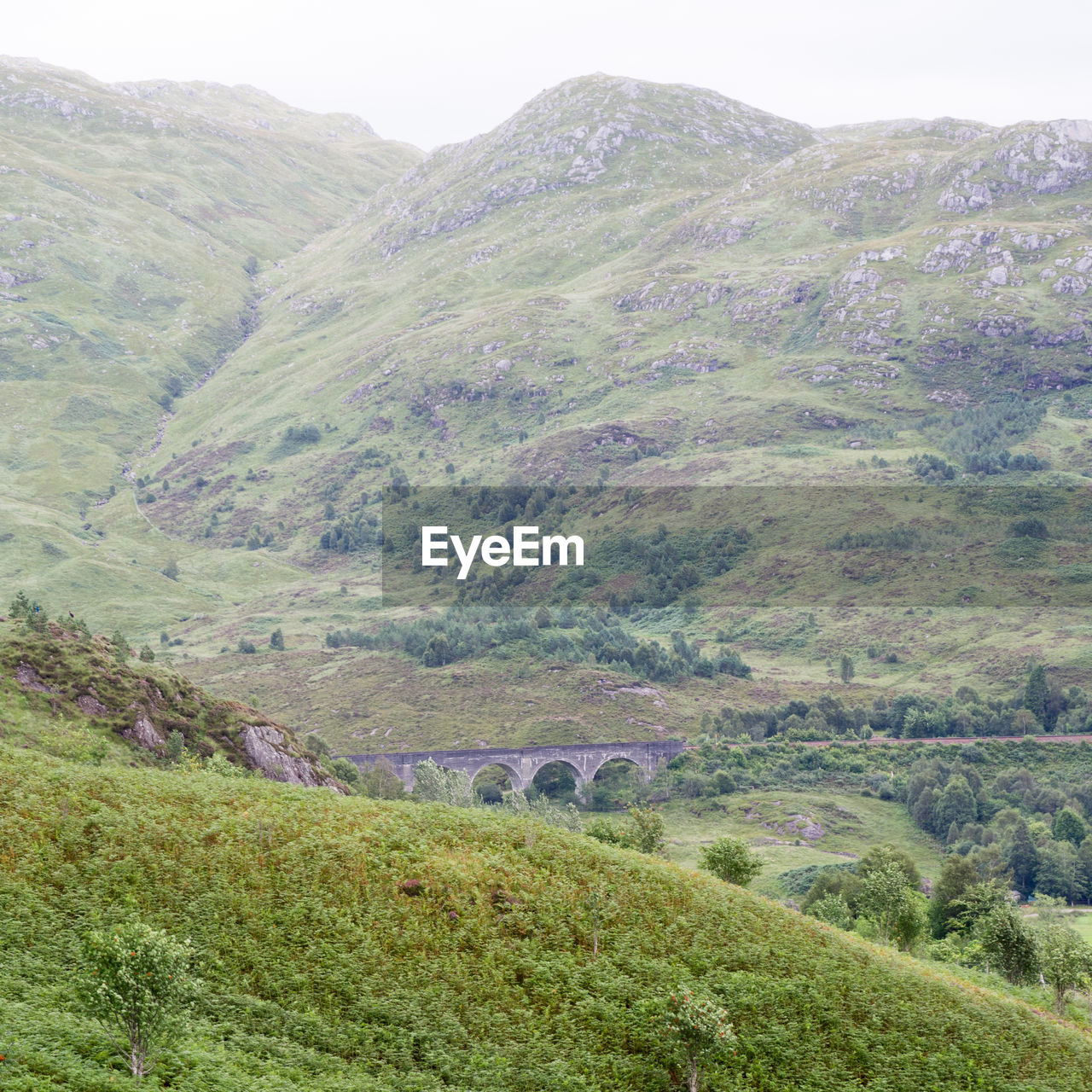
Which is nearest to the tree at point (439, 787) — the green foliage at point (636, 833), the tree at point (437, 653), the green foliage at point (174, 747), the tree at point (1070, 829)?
the green foliage at point (174, 747)

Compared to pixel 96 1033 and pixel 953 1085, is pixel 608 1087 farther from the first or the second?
pixel 96 1033

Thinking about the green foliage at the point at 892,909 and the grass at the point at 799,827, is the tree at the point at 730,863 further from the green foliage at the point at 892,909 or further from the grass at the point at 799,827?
the grass at the point at 799,827

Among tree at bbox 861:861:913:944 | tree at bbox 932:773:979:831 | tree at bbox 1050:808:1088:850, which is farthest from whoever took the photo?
tree at bbox 932:773:979:831

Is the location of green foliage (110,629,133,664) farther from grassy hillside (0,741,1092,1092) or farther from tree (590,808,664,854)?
tree (590,808,664,854)

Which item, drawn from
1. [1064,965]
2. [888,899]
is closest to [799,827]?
[888,899]

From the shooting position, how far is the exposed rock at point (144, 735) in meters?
60.0

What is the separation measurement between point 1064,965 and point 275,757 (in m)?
49.9

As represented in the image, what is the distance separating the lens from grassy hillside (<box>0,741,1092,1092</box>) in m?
28.7

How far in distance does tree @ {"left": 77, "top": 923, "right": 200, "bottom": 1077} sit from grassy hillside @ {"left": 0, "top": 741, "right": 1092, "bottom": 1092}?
143 cm

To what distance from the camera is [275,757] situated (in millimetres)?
69062

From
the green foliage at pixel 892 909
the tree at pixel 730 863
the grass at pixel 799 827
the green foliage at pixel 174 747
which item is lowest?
the grass at pixel 799 827

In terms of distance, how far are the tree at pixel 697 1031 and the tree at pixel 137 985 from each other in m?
14.0

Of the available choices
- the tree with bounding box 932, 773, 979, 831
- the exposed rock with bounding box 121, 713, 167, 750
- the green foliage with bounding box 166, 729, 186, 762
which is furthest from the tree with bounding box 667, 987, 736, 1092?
the tree with bounding box 932, 773, 979, 831

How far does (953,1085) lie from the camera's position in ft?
106
